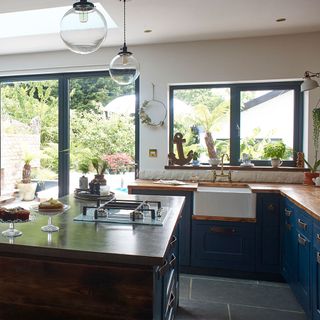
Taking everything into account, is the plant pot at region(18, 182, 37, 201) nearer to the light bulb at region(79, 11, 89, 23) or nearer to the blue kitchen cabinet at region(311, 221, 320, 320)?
the light bulb at region(79, 11, 89, 23)

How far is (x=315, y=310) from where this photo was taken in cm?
210

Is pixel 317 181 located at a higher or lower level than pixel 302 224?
higher

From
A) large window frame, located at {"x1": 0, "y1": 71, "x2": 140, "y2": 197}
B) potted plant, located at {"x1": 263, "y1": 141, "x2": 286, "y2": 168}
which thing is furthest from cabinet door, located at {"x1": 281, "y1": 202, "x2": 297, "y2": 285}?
large window frame, located at {"x1": 0, "y1": 71, "x2": 140, "y2": 197}

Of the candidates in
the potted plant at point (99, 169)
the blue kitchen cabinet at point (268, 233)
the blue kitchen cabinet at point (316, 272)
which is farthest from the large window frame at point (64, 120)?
the blue kitchen cabinet at point (316, 272)

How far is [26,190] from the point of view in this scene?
4.43 m

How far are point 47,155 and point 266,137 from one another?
3.00m

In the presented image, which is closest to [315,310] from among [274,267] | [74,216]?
[274,267]

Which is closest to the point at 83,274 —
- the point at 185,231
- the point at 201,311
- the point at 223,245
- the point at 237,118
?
the point at 201,311

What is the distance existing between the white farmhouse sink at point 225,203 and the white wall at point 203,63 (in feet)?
2.99

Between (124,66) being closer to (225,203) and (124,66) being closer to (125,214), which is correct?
(125,214)

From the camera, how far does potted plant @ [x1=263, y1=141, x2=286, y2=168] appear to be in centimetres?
366

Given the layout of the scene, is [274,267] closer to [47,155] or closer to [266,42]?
[266,42]

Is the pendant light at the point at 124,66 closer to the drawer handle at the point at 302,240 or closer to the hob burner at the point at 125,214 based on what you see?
the hob burner at the point at 125,214

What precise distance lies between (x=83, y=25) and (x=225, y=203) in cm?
218
